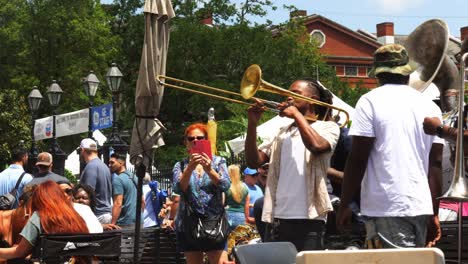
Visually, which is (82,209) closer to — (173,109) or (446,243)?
(446,243)

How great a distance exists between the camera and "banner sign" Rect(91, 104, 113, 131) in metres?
20.0

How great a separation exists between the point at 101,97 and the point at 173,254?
48558 mm

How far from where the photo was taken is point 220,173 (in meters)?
8.86

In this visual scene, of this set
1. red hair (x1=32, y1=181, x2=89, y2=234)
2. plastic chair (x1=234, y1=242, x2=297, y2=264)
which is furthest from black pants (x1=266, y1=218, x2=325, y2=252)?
red hair (x1=32, y1=181, x2=89, y2=234)

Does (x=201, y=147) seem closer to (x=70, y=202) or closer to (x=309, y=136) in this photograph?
(x=70, y=202)

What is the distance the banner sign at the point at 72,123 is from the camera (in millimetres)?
19422

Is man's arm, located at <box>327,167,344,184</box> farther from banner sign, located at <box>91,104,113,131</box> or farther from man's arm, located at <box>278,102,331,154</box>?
banner sign, located at <box>91,104,113,131</box>

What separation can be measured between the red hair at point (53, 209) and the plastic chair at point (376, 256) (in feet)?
13.1

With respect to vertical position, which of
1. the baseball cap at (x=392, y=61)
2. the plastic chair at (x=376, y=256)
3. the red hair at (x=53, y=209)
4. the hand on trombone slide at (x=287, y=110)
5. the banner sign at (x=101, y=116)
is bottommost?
the plastic chair at (x=376, y=256)

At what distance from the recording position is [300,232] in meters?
6.74

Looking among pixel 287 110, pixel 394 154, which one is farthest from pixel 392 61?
pixel 287 110

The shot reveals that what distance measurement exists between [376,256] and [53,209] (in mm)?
4147

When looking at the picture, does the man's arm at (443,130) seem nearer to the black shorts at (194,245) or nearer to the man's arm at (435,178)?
the man's arm at (435,178)

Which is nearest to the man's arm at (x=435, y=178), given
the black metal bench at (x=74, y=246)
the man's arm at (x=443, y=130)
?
the man's arm at (x=443, y=130)
